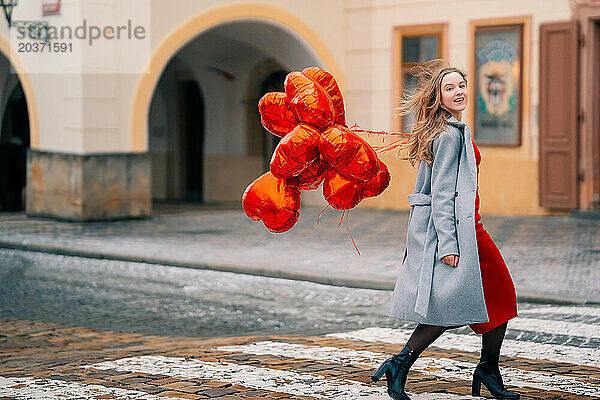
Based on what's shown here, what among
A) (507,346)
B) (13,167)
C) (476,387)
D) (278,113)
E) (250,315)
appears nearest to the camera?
(476,387)

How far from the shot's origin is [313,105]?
5070 millimetres

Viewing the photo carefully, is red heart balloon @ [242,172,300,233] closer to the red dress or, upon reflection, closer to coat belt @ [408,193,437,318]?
coat belt @ [408,193,437,318]

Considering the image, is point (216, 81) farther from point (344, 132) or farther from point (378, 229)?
point (344, 132)

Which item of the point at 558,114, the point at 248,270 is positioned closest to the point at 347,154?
the point at 248,270

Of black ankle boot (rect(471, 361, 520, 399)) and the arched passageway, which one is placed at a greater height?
the arched passageway

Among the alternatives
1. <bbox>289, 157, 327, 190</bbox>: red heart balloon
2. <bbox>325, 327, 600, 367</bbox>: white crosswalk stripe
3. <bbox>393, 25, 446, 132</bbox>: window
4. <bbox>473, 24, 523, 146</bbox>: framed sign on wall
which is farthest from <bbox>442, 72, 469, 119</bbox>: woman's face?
<bbox>393, 25, 446, 132</bbox>: window

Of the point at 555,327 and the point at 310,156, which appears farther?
the point at 555,327

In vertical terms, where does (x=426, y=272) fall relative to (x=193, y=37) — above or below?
below

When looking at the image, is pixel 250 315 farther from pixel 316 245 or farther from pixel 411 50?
pixel 411 50

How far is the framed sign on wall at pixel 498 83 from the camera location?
16.8 m

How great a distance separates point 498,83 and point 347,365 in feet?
38.8

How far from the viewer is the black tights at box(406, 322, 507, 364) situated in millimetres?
5023

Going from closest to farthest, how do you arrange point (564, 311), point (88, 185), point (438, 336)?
point (438, 336), point (564, 311), point (88, 185)

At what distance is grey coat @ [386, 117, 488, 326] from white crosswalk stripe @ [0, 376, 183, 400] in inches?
52.5
